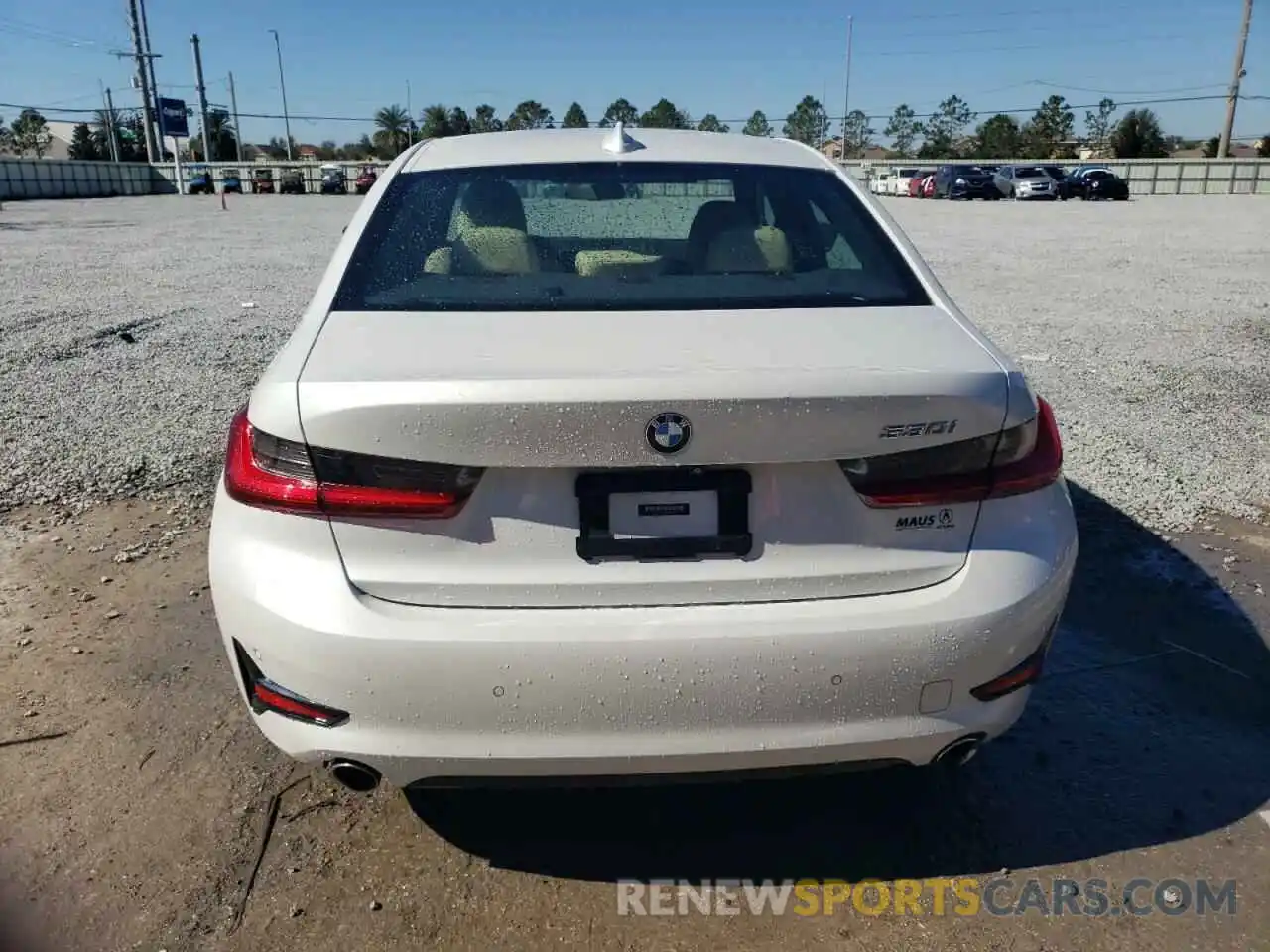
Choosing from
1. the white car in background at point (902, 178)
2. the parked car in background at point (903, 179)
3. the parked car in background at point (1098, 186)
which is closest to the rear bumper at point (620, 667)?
the parked car in background at point (1098, 186)

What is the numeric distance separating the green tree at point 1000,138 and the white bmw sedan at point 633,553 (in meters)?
79.7

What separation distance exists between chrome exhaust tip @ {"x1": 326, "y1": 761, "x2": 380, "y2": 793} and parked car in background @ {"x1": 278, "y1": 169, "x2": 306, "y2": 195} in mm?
63825

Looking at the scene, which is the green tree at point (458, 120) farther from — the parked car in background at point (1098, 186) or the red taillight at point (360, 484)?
the red taillight at point (360, 484)

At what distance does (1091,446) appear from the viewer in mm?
5441

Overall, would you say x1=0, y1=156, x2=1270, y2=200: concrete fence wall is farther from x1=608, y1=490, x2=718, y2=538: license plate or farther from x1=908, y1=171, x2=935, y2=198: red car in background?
x1=608, y1=490, x2=718, y2=538: license plate

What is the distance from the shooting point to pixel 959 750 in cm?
222

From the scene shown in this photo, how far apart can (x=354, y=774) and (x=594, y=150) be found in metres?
2.07

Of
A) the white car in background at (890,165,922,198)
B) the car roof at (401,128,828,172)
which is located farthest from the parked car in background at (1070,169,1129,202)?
the car roof at (401,128,828,172)

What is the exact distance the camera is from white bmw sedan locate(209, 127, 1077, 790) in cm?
194

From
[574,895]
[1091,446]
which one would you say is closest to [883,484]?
[574,895]

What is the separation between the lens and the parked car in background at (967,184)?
4216 cm

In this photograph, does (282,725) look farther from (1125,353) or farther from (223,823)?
(1125,353)

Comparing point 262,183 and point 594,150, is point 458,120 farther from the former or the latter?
point 594,150

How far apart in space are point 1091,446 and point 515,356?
4.37m
